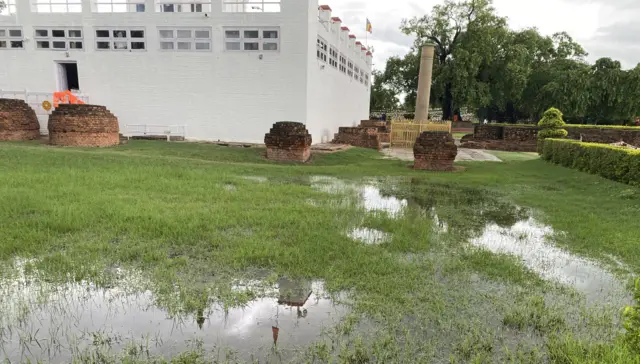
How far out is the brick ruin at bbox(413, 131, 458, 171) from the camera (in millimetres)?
11031

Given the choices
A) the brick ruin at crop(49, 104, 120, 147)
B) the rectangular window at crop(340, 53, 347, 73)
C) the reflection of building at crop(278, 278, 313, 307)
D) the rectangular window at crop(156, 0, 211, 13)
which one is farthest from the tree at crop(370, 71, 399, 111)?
the reflection of building at crop(278, 278, 313, 307)

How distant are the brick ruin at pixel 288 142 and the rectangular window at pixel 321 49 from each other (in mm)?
6291

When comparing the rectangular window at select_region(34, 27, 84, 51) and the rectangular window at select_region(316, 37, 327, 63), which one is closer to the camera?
the rectangular window at select_region(34, 27, 84, 51)

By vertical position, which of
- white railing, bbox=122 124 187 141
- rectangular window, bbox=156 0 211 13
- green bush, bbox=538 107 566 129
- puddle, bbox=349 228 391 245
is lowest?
puddle, bbox=349 228 391 245

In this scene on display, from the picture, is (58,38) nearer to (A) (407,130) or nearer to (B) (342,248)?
(A) (407,130)

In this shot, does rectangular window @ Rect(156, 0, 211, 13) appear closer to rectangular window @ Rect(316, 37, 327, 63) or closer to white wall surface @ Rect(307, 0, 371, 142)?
white wall surface @ Rect(307, 0, 371, 142)

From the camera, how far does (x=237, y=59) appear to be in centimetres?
1555

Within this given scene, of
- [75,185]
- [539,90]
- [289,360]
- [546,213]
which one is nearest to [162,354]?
[289,360]

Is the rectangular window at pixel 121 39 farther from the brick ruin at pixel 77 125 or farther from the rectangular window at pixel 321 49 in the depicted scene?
the rectangular window at pixel 321 49

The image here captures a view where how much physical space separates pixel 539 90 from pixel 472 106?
6.56 metres

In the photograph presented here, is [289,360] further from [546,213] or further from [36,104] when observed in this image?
[36,104]

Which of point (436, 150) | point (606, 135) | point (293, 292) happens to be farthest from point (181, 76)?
point (606, 135)

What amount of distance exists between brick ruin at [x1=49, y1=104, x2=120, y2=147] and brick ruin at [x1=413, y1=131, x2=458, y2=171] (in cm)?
1059

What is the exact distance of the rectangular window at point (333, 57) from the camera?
19.3 metres
